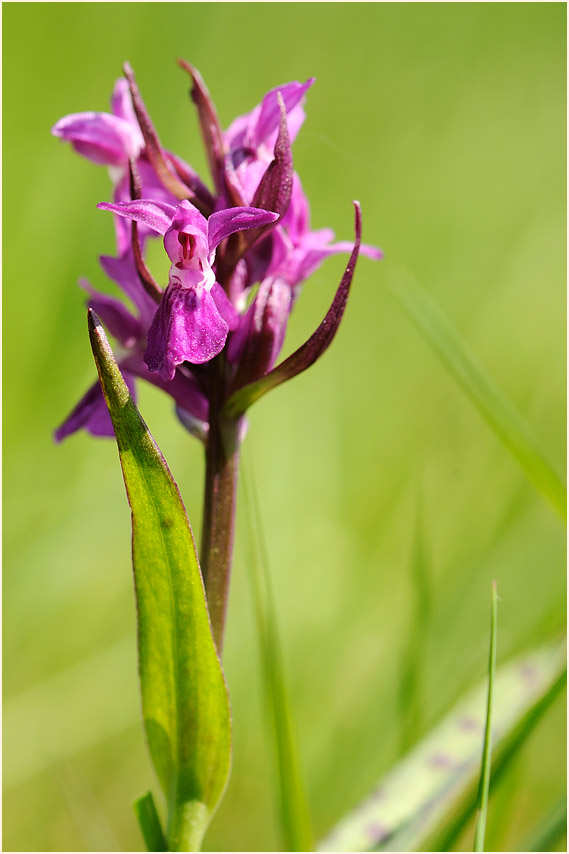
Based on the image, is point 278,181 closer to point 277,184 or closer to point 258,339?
point 277,184

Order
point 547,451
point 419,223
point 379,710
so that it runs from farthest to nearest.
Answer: point 419,223, point 547,451, point 379,710

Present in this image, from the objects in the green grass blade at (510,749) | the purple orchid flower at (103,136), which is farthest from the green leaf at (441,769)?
the purple orchid flower at (103,136)

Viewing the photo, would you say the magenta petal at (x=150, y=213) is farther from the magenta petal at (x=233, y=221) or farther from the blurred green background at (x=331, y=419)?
the blurred green background at (x=331, y=419)

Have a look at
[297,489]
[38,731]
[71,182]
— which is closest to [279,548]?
[297,489]

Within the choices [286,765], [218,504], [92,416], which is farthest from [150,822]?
[92,416]

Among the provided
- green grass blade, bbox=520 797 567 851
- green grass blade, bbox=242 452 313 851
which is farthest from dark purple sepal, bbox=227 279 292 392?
green grass blade, bbox=520 797 567 851

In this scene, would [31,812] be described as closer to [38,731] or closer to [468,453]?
[38,731]
